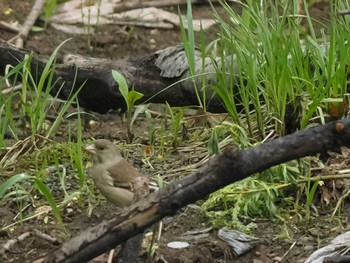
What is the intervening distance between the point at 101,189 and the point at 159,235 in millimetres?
365

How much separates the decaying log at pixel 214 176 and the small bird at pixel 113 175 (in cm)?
87

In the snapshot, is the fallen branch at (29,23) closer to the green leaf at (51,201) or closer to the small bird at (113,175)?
the small bird at (113,175)

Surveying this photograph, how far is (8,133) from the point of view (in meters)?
6.17

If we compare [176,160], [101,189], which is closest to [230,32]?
[176,160]

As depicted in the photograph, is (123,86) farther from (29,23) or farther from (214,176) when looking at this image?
(29,23)

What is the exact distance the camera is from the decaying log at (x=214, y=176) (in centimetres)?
344

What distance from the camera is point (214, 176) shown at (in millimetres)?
3484

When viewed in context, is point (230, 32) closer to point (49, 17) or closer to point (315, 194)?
point (315, 194)

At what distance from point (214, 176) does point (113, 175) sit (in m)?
1.28

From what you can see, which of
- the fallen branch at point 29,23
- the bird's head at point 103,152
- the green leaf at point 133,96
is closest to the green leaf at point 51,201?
the bird's head at point 103,152

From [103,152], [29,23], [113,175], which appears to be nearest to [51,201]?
[113,175]

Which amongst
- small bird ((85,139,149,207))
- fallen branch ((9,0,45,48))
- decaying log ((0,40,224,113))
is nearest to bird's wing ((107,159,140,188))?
small bird ((85,139,149,207))

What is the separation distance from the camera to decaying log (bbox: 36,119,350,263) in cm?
344

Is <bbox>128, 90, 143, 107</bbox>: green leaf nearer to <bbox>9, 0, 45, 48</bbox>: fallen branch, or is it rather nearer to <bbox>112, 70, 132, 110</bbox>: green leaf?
<bbox>112, 70, 132, 110</bbox>: green leaf
